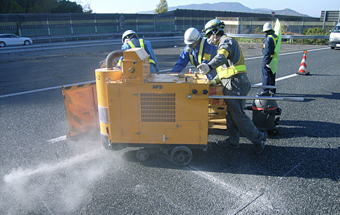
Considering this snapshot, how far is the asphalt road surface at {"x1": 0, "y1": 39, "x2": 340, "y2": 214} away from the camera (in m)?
3.02

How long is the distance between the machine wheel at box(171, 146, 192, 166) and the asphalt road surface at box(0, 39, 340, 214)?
91 mm

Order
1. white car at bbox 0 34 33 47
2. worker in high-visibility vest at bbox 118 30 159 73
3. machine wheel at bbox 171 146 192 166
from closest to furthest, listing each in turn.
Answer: machine wheel at bbox 171 146 192 166
worker in high-visibility vest at bbox 118 30 159 73
white car at bbox 0 34 33 47

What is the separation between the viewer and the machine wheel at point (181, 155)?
12.5 ft

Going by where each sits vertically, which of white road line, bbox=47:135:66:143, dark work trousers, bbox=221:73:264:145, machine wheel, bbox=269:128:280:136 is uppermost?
dark work trousers, bbox=221:73:264:145

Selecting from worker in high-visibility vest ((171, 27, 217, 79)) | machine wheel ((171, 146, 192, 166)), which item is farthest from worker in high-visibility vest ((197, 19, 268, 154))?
machine wheel ((171, 146, 192, 166))

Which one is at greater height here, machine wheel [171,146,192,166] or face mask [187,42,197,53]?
face mask [187,42,197,53]

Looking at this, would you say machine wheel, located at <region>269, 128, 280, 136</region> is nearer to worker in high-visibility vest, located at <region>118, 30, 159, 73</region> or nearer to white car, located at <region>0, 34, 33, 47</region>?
worker in high-visibility vest, located at <region>118, 30, 159, 73</region>

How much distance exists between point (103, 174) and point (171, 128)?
3.84 feet

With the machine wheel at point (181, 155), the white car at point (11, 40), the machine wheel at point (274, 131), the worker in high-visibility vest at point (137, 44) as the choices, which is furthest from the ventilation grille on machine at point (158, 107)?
the white car at point (11, 40)

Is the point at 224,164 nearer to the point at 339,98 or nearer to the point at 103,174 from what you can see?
the point at 103,174

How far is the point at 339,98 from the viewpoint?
281 inches

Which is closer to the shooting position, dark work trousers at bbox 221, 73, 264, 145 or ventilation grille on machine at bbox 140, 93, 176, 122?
ventilation grille on machine at bbox 140, 93, 176, 122

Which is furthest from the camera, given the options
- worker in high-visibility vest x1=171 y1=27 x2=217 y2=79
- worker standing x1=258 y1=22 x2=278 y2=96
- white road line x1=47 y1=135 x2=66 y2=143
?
worker standing x1=258 y1=22 x2=278 y2=96

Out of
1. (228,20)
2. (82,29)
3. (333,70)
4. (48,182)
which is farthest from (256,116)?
(82,29)
